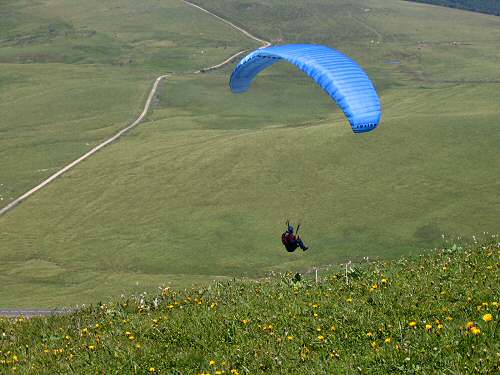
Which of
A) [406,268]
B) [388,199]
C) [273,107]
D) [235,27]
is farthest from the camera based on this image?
[235,27]

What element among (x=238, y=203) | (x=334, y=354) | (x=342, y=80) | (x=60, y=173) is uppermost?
(x=342, y=80)

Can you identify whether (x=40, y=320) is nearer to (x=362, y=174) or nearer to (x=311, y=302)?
(x=311, y=302)

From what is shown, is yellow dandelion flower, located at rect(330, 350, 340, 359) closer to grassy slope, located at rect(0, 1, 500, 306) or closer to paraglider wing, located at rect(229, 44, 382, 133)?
paraglider wing, located at rect(229, 44, 382, 133)

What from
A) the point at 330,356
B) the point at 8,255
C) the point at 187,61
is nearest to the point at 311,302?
the point at 330,356

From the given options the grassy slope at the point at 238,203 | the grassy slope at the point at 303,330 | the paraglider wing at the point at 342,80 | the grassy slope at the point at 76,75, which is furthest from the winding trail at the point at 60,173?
the grassy slope at the point at 303,330

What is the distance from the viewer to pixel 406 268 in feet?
37.0

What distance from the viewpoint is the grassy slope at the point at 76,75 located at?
86688 mm

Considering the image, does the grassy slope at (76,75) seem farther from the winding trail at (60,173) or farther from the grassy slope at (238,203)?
the grassy slope at (238,203)

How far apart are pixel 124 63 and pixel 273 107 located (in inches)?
2305

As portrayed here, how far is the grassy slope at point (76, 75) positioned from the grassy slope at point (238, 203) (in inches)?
347

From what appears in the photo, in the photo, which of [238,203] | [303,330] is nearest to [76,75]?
[238,203]

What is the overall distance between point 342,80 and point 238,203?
129 feet

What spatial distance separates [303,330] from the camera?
8602 mm

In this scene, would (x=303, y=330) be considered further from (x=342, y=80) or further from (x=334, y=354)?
(x=342, y=80)
